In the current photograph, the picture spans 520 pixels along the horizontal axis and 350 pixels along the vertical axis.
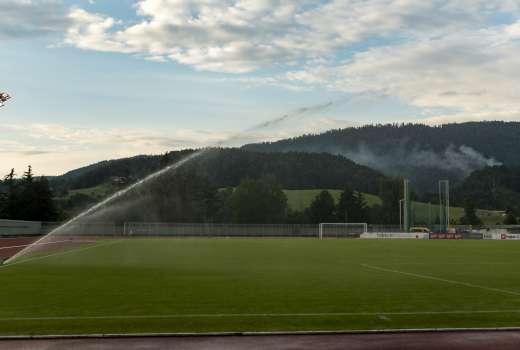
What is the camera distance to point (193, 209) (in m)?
146

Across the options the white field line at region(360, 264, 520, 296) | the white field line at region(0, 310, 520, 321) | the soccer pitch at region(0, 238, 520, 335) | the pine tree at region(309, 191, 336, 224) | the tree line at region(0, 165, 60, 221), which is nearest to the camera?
the soccer pitch at region(0, 238, 520, 335)

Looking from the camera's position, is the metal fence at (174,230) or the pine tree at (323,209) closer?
the metal fence at (174,230)

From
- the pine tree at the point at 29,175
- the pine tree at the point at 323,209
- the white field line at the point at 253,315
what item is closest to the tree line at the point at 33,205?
the pine tree at the point at 29,175

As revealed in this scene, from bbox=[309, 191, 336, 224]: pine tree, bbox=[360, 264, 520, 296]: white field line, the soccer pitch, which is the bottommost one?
bbox=[360, 264, 520, 296]: white field line

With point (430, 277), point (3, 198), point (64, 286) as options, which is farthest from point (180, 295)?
point (3, 198)

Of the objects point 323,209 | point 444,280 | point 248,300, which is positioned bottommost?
point 444,280

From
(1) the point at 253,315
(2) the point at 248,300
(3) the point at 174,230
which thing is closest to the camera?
(1) the point at 253,315

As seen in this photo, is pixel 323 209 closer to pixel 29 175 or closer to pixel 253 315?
pixel 29 175

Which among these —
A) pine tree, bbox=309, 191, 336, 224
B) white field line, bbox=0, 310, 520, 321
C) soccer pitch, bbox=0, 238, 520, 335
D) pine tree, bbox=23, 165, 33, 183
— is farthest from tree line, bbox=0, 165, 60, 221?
white field line, bbox=0, 310, 520, 321

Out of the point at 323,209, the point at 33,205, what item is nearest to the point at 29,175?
the point at 33,205

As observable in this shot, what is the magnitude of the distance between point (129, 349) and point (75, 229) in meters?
86.8

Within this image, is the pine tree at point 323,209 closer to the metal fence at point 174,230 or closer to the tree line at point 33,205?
the metal fence at point 174,230

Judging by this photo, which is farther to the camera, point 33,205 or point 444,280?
point 33,205

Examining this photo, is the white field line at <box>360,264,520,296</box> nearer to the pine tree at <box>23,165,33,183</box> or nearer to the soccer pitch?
the soccer pitch
